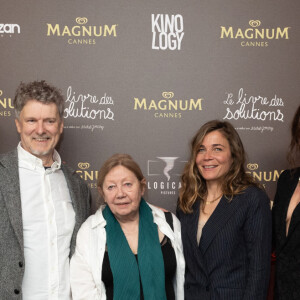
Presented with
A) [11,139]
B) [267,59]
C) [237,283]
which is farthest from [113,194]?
[267,59]

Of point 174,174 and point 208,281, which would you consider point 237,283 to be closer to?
point 208,281

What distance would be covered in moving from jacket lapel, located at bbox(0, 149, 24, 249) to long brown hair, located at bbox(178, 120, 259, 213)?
0.84 m

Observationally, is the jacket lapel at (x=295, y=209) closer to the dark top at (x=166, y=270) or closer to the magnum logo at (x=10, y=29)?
the dark top at (x=166, y=270)

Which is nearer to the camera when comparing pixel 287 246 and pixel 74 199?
pixel 287 246

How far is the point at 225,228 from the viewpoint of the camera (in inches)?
75.2

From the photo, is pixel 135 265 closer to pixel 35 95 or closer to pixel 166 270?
pixel 166 270

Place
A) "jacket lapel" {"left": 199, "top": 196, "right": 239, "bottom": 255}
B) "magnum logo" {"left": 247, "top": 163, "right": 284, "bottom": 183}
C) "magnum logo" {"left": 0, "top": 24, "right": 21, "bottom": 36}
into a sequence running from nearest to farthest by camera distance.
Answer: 1. "jacket lapel" {"left": 199, "top": 196, "right": 239, "bottom": 255}
2. "magnum logo" {"left": 0, "top": 24, "right": 21, "bottom": 36}
3. "magnum logo" {"left": 247, "top": 163, "right": 284, "bottom": 183}

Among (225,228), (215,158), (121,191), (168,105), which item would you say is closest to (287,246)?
(225,228)

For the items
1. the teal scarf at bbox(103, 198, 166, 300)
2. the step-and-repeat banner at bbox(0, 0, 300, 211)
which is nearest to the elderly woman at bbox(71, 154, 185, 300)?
the teal scarf at bbox(103, 198, 166, 300)

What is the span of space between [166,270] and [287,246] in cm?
60

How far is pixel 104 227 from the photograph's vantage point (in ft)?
6.51

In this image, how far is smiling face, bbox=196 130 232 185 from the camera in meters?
2.05

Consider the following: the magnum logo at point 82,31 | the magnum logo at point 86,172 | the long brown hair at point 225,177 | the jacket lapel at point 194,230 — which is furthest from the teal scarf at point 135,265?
the magnum logo at point 82,31

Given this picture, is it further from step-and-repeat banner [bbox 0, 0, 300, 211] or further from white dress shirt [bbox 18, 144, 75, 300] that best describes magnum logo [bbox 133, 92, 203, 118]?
white dress shirt [bbox 18, 144, 75, 300]
